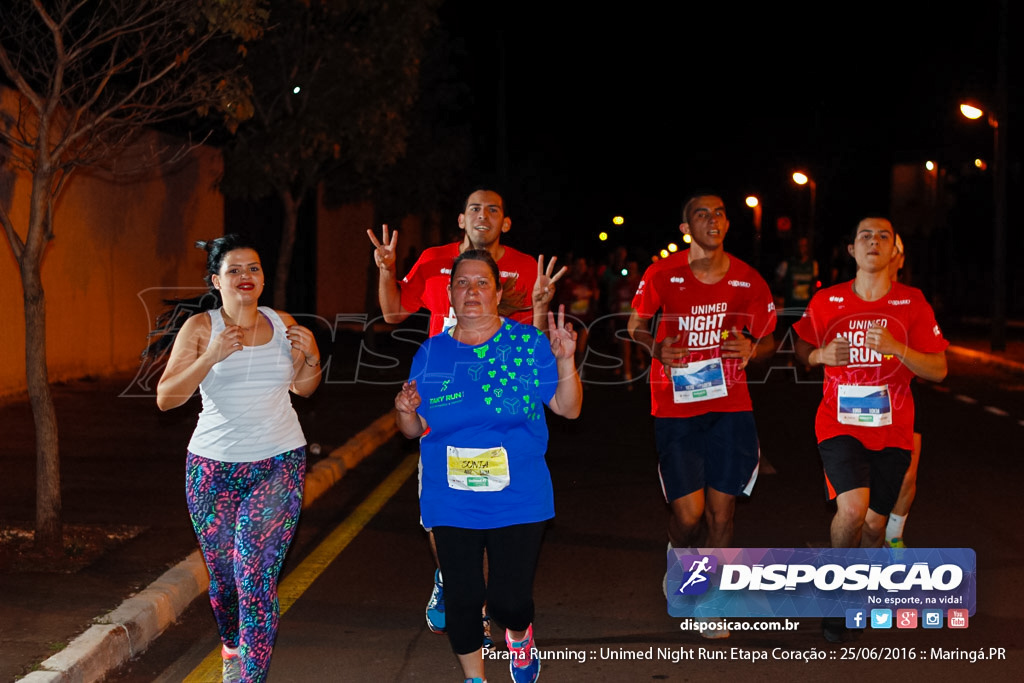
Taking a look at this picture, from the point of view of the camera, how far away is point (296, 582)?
23.8ft

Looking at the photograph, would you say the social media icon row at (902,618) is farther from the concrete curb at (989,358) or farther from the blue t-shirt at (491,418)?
the concrete curb at (989,358)

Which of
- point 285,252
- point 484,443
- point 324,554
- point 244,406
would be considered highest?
point 285,252

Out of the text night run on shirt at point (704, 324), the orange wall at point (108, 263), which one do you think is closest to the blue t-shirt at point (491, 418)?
the text night run on shirt at point (704, 324)

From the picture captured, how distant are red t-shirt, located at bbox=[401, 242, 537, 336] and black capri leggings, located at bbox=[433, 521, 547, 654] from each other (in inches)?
58.3

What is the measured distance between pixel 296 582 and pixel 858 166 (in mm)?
65793

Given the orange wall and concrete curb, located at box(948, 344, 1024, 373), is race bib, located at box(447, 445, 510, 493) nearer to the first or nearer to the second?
the orange wall

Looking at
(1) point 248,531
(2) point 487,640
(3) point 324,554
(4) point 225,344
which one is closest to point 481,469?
(1) point 248,531

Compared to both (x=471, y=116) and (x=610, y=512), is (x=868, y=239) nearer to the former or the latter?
(x=610, y=512)

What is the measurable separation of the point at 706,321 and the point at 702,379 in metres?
0.31

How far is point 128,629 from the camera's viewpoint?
5977 millimetres

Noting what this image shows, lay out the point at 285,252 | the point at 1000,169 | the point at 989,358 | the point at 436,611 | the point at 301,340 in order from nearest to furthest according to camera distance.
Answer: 1. the point at 301,340
2. the point at 436,611
3. the point at 285,252
4. the point at 989,358
5. the point at 1000,169

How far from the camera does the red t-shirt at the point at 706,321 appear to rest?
6.32m

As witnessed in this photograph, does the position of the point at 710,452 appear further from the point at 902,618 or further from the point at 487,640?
the point at 487,640

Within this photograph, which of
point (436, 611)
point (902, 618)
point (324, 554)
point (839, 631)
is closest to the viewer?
point (839, 631)
